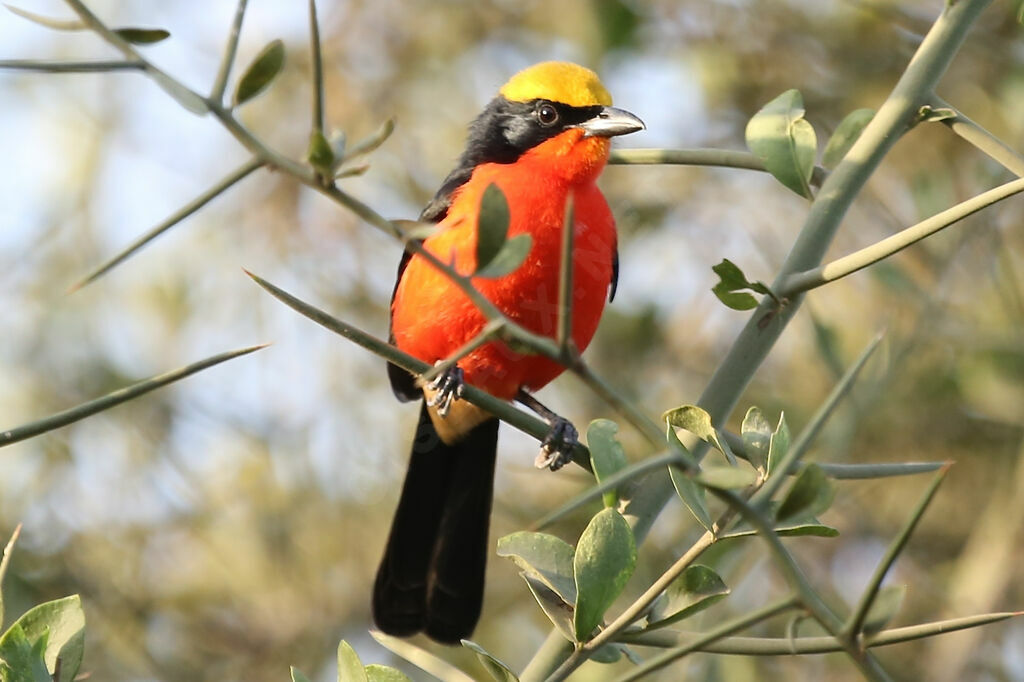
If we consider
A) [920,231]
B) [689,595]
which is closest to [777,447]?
[689,595]

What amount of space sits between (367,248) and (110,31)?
429cm

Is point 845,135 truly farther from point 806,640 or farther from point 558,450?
point 558,450

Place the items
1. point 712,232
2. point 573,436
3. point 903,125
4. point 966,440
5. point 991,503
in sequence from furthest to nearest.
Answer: point 712,232 < point 966,440 < point 991,503 < point 573,436 < point 903,125

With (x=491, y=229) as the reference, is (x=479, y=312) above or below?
above

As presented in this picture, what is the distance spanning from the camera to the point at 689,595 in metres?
1.78

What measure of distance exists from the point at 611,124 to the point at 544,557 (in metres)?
2.27

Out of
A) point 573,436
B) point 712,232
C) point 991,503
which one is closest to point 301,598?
point 573,436

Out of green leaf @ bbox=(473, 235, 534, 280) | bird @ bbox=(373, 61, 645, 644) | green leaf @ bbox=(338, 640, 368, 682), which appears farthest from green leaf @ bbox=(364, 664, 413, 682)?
bird @ bbox=(373, 61, 645, 644)

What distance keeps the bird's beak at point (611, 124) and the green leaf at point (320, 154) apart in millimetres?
2688

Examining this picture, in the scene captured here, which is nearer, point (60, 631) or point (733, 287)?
point (60, 631)

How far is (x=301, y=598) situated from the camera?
507 cm

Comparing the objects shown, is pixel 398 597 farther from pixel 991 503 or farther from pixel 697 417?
pixel 697 417

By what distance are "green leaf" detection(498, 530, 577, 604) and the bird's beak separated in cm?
216

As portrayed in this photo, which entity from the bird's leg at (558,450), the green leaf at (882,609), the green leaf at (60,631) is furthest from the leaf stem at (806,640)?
the bird's leg at (558,450)
